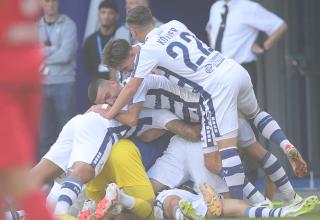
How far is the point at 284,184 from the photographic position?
27.1 feet

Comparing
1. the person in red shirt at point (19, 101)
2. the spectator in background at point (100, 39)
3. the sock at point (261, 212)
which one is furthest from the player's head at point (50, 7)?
the person in red shirt at point (19, 101)

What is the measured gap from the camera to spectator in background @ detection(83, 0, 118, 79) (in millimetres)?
10625

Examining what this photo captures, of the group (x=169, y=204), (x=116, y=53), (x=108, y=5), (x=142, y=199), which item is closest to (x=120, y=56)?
(x=116, y=53)

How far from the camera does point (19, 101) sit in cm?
354

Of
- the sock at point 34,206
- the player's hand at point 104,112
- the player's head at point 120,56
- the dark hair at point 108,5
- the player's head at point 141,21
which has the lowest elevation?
the player's hand at point 104,112

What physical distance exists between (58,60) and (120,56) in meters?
2.83

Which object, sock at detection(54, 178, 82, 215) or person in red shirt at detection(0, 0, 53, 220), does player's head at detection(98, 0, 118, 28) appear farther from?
person in red shirt at detection(0, 0, 53, 220)

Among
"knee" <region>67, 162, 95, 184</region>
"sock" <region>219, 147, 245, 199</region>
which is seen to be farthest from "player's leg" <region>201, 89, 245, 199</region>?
"knee" <region>67, 162, 95, 184</region>

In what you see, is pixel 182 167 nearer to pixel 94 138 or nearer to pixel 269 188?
pixel 94 138

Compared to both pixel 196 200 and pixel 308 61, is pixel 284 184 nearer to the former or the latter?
pixel 196 200

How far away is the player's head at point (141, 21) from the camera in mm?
8125

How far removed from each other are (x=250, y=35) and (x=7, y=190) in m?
6.92

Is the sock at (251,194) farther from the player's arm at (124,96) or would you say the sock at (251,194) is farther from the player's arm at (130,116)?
the player's arm at (124,96)

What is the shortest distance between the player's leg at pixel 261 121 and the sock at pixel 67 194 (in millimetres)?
1585
